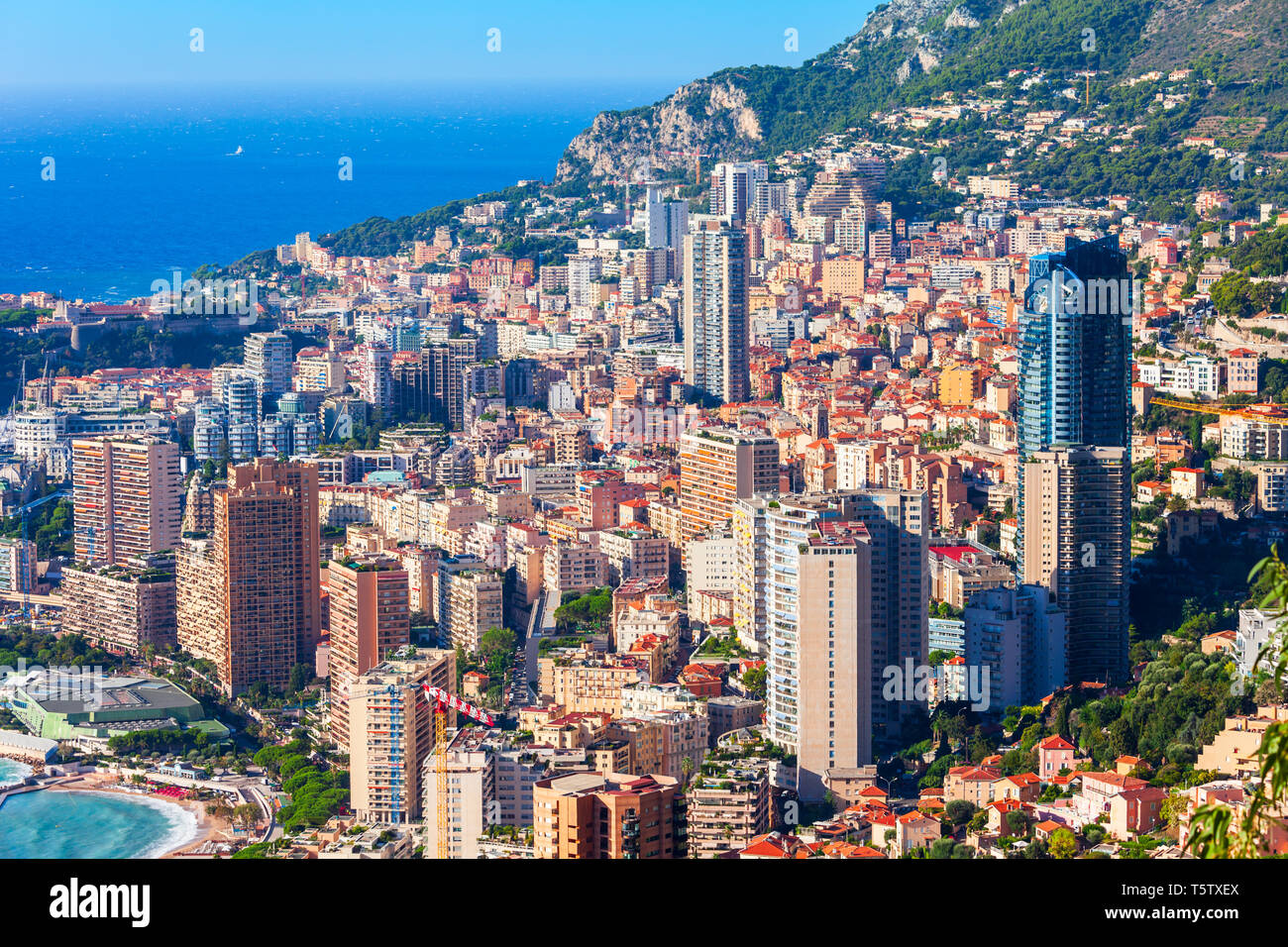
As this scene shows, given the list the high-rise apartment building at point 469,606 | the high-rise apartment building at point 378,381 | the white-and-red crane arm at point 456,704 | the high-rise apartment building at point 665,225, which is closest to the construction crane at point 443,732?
the white-and-red crane arm at point 456,704

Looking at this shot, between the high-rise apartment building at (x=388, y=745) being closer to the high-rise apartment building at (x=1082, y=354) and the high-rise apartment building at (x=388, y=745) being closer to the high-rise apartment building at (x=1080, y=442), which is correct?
the high-rise apartment building at (x=1080, y=442)

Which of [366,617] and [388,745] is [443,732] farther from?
[366,617]

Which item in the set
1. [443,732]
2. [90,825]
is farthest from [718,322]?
[90,825]

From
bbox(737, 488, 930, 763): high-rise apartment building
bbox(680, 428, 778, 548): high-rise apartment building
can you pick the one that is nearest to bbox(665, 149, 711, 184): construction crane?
bbox(680, 428, 778, 548): high-rise apartment building

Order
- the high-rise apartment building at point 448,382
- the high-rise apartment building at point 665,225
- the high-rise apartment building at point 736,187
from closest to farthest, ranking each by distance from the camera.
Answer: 1. the high-rise apartment building at point 448,382
2. the high-rise apartment building at point 665,225
3. the high-rise apartment building at point 736,187

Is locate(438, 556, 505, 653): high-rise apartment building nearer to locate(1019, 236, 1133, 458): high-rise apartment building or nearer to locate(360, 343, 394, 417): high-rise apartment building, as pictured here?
locate(1019, 236, 1133, 458): high-rise apartment building
